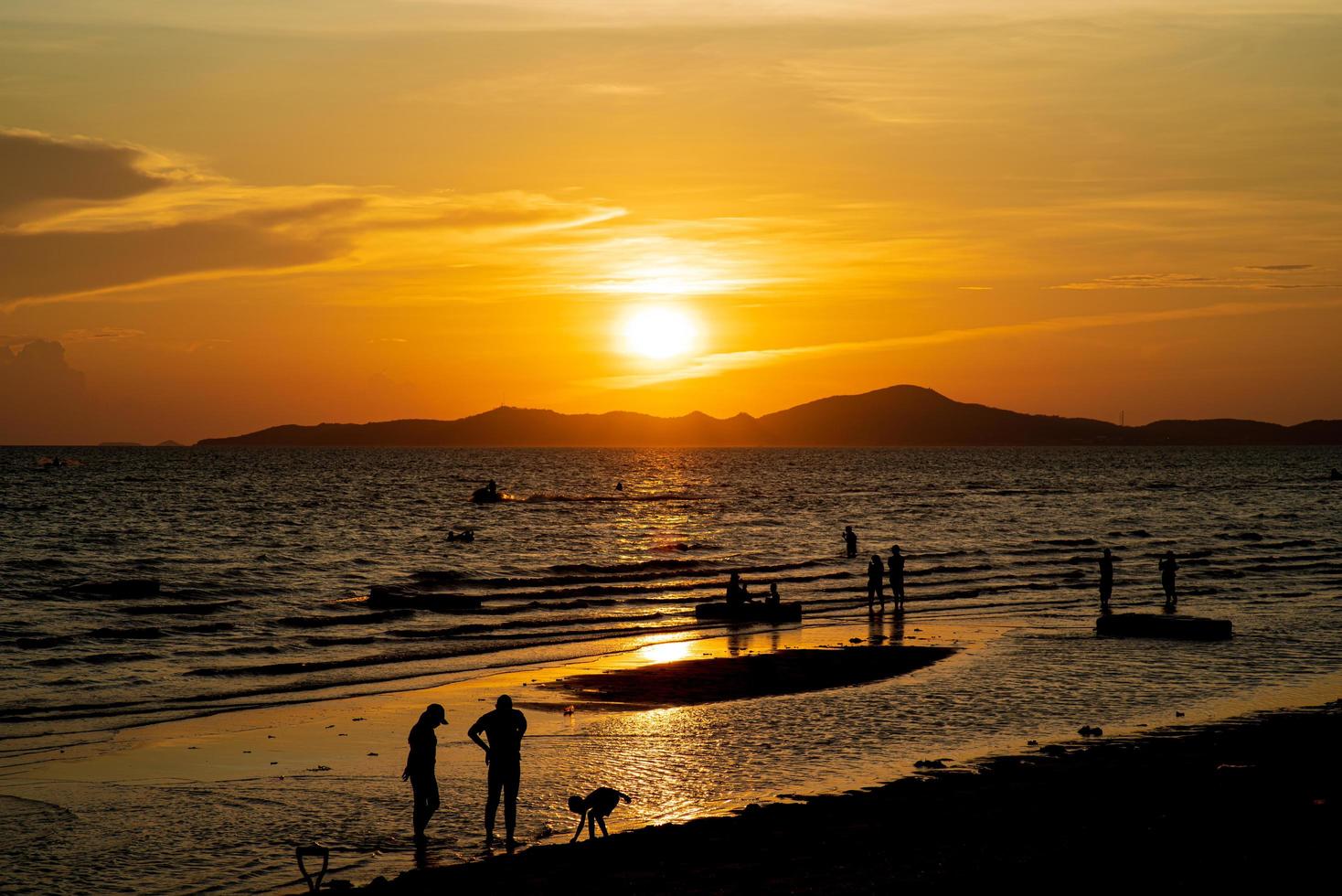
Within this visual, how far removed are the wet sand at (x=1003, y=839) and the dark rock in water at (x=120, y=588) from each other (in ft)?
123

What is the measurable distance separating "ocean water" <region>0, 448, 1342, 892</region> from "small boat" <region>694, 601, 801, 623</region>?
1.69 m

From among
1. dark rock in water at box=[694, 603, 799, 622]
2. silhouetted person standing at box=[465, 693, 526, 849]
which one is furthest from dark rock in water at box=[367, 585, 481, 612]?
silhouetted person standing at box=[465, 693, 526, 849]

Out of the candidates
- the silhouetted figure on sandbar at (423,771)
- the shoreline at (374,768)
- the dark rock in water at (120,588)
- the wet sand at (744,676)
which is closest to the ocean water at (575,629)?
the shoreline at (374,768)

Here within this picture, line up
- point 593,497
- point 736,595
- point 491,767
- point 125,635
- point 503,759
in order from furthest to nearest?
1. point 593,497
2. point 736,595
3. point 125,635
4. point 491,767
5. point 503,759

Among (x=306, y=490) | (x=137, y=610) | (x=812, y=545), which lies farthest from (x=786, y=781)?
(x=306, y=490)

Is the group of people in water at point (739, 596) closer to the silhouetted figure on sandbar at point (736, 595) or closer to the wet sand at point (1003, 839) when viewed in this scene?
the silhouetted figure on sandbar at point (736, 595)

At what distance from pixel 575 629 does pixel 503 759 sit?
22789 mm

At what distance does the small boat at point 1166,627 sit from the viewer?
31.3 m

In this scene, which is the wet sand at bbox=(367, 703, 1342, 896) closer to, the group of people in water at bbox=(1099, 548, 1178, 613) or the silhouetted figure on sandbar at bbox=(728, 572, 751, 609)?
the silhouetted figure on sandbar at bbox=(728, 572, 751, 609)

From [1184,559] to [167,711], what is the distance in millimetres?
51488

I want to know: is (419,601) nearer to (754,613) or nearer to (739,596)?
(739,596)

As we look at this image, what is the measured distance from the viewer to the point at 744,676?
2744 cm

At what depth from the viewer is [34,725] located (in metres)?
22.6

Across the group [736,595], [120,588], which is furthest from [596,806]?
[120,588]
